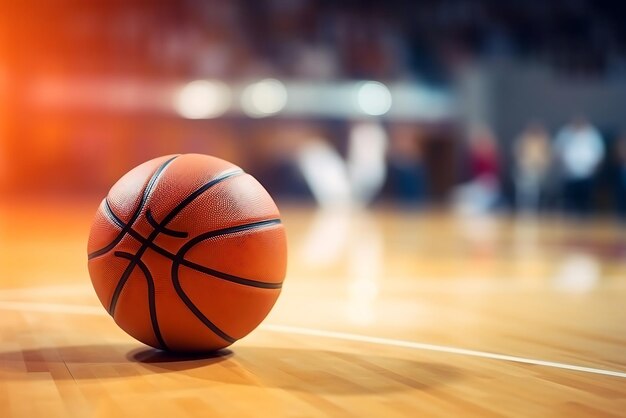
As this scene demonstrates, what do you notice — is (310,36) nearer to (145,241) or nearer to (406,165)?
(406,165)

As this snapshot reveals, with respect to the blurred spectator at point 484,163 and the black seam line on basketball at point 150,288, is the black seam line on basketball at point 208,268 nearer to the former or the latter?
the black seam line on basketball at point 150,288

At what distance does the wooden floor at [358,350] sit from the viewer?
6.72 feet

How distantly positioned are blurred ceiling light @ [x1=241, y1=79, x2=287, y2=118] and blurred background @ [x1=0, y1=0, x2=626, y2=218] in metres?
0.03

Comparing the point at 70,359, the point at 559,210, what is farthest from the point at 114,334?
the point at 559,210

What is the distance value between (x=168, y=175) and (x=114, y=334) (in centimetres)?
77

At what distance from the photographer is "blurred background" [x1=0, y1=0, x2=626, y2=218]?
51.1ft

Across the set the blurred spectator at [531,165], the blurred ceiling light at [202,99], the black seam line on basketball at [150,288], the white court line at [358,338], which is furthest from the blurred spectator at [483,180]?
the black seam line on basketball at [150,288]

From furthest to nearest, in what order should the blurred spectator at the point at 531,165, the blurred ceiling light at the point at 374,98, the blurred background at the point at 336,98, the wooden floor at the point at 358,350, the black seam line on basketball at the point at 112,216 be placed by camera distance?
the blurred ceiling light at the point at 374,98 → the blurred spectator at the point at 531,165 → the blurred background at the point at 336,98 → the black seam line on basketball at the point at 112,216 → the wooden floor at the point at 358,350

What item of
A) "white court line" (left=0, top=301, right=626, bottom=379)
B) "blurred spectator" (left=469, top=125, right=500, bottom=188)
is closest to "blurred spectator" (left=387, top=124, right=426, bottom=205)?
"blurred spectator" (left=469, top=125, right=500, bottom=188)

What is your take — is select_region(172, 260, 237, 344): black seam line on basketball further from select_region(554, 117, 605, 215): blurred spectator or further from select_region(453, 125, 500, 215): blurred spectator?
select_region(453, 125, 500, 215): blurred spectator

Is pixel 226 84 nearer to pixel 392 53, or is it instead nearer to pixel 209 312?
pixel 392 53

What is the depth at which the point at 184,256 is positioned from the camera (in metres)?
2.41

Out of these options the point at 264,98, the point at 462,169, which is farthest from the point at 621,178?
the point at 264,98

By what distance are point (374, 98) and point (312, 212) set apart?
6128mm
